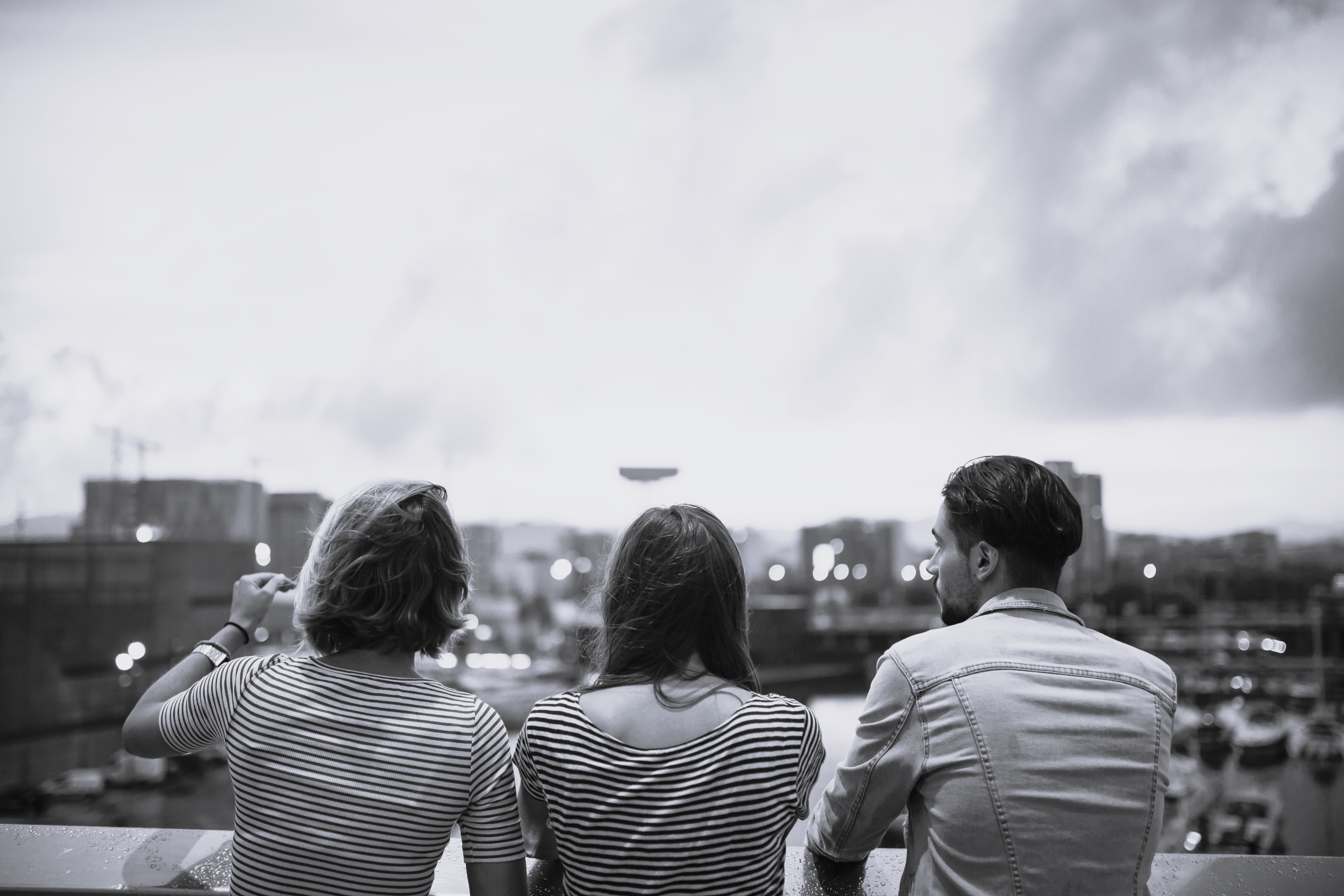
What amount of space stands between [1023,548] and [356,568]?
0.87 meters

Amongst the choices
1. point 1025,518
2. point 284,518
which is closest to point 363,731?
point 1025,518

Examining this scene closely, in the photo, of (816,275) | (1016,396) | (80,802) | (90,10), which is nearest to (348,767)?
(90,10)

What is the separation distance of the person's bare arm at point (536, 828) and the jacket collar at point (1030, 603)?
0.63m

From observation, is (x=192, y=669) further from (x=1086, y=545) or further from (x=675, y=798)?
(x=1086, y=545)

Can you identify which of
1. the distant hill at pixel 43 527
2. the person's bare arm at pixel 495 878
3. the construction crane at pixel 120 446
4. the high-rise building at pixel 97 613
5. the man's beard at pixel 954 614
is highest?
the construction crane at pixel 120 446

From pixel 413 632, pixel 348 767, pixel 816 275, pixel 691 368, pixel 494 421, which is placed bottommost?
pixel 348 767

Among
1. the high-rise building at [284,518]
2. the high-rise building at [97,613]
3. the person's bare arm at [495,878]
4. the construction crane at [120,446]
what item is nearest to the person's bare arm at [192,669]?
the person's bare arm at [495,878]

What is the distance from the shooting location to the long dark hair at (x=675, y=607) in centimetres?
95

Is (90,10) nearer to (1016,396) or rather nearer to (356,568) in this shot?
(356,568)

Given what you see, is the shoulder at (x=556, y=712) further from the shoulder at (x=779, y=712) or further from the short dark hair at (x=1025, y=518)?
the short dark hair at (x=1025, y=518)

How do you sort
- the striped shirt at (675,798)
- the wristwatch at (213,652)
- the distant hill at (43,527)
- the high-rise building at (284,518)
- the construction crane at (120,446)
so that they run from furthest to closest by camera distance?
the construction crane at (120,446) → the distant hill at (43,527) → the high-rise building at (284,518) → the wristwatch at (213,652) → the striped shirt at (675,798)

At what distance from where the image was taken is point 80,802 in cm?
3431

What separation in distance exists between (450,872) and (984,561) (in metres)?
0.98

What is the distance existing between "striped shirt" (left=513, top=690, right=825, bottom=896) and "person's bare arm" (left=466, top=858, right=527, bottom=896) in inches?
3.5
